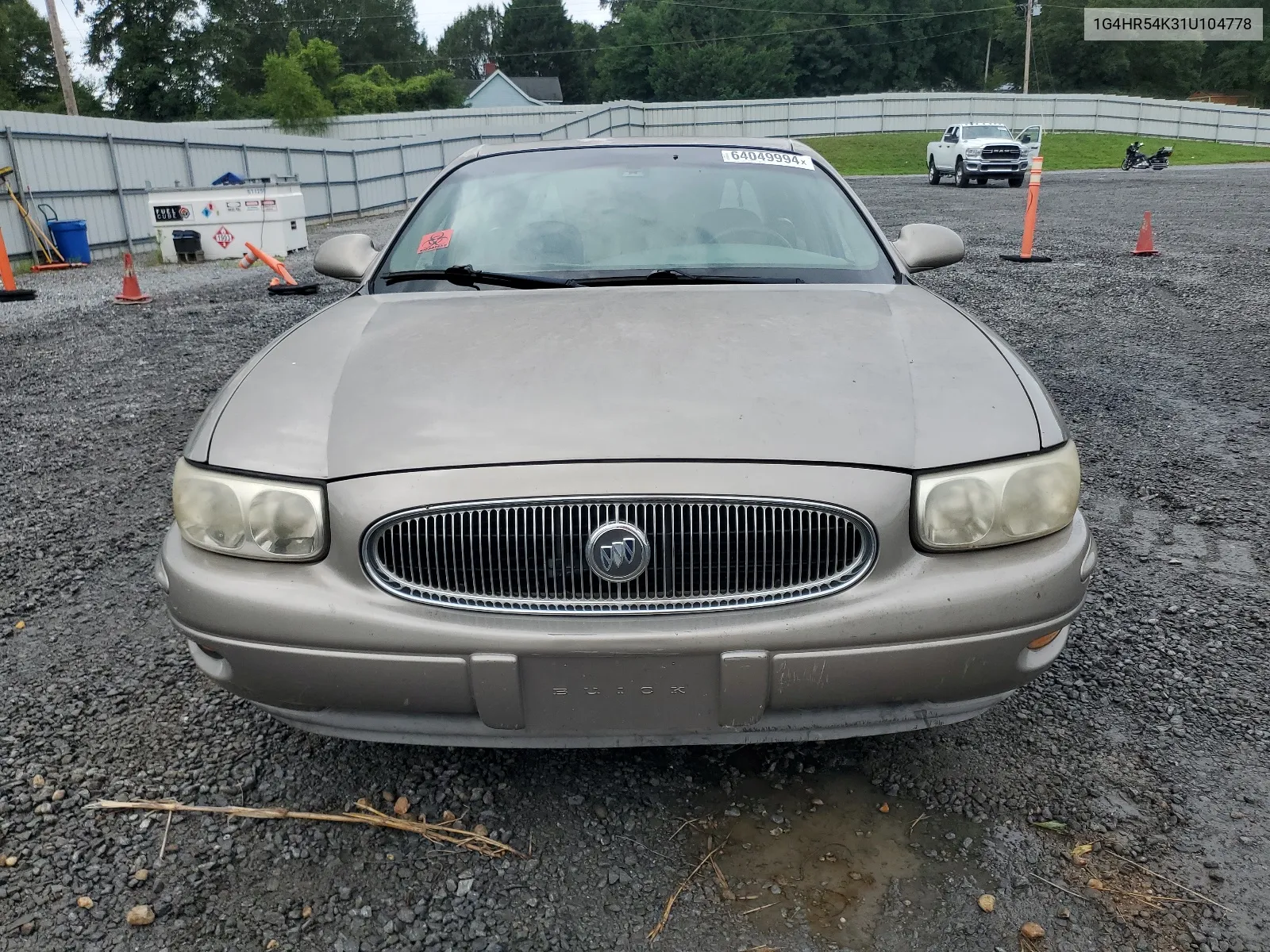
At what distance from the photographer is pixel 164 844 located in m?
2.00

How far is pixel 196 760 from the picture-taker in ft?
7.52

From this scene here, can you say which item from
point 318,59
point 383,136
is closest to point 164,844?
point 383,136

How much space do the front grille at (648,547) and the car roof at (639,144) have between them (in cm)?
209

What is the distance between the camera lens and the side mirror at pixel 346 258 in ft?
10.7

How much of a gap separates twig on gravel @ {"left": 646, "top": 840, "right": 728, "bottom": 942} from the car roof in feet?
A: 8.22

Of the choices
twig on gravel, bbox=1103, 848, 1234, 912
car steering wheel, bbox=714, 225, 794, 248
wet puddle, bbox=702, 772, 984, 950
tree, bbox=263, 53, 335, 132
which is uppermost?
tree, bbox=263, 53, 335, 132

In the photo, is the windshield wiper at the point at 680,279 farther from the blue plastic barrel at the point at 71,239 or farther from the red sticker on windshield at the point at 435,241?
the blue plastic barrel at the point at 71,239

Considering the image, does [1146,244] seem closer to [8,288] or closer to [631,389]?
[631,389]

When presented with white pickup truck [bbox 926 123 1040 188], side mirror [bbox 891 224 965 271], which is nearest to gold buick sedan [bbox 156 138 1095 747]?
side mirror [bbox 891 224 965 271]

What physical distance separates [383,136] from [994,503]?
40596mm

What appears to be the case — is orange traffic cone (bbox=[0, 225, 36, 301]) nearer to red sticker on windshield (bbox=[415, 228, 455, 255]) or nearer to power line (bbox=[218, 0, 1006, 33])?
red sticker on windshield (bbox=[415, 228, 455, 255])

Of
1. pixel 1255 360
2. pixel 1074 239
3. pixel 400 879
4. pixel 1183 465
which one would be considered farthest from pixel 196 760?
pixel 1074 239

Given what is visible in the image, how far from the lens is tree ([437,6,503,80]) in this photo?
102062mm

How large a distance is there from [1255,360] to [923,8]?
8429 centimetres
